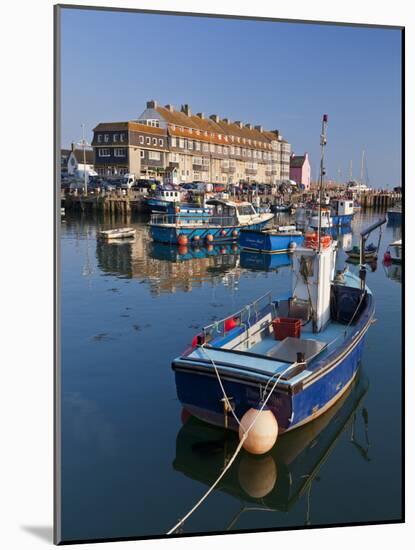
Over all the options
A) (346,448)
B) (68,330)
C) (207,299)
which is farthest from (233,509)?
(207,299)

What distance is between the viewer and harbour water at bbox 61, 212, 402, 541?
6086 millimetres

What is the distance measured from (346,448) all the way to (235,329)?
2229 millimetres

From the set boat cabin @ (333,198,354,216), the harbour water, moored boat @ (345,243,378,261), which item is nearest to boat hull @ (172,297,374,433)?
the harbour water

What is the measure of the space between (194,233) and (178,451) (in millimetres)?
22077

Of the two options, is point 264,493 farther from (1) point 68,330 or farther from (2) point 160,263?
(2) point 160,263

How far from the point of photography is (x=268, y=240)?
88.0 feet

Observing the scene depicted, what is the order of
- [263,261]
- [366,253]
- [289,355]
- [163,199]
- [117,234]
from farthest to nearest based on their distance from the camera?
[163,199] < [117,234] < [263,261] < [366,253] < [289,355]

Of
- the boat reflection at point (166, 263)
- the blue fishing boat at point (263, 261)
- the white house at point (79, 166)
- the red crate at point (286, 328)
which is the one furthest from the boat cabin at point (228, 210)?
the red crate at point (286, 328)

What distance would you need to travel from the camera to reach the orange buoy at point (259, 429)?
6.68 m

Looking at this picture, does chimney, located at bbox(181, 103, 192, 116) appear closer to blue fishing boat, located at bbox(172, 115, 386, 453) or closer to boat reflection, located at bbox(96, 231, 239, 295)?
boat reflection, located at bbox(96, 231, 239, 295)

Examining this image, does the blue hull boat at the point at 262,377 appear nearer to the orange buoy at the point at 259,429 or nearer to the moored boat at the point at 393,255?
the orange buoy at the point at 259,429

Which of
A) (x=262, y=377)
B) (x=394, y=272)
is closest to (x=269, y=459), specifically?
(x=262, y=377)

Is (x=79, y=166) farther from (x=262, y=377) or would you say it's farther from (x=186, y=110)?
(x=262, y=377)

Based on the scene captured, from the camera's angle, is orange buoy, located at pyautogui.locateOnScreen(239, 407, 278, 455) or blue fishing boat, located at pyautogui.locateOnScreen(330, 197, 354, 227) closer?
Result: orange buoy, located at pyautogui.locateOnScreen(239, 407, 278, 455)
